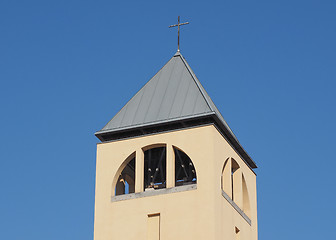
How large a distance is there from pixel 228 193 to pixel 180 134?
2941mm

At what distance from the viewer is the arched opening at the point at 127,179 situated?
3872 centimetres

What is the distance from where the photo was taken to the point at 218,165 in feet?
121

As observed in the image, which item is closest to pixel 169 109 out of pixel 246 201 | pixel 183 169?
pixel 183 169

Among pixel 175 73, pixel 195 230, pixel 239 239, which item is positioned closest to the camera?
pixel 195 230

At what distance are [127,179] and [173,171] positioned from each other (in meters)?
3.23

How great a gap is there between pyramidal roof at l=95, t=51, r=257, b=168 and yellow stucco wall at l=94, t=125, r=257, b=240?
0.42 meters

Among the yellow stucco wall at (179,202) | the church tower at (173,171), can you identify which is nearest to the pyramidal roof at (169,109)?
the church tower at (173,171)

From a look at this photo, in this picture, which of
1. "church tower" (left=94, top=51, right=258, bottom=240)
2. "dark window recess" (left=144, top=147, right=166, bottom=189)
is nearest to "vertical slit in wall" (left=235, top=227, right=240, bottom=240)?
"church tower" (left=94, top=51, right=258, bottom=240)

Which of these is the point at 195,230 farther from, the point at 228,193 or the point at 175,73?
the point at 175,73

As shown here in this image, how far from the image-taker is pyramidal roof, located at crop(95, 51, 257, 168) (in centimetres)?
3756

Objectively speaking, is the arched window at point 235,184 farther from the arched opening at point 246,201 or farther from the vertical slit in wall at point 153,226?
the vertical slit in wall at point 153,226

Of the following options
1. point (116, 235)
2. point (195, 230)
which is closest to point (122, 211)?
point (116, 235)

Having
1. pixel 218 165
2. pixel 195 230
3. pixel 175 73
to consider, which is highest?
pixel 175 73

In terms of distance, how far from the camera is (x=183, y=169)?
38.3m
